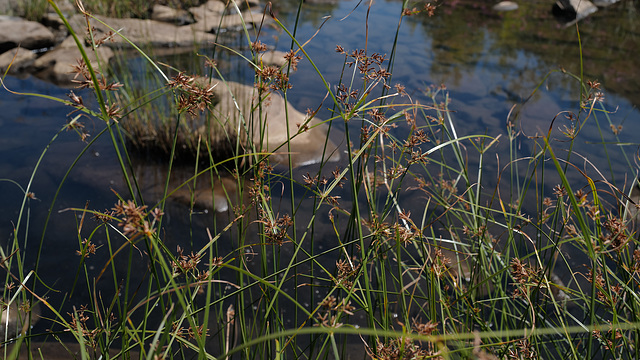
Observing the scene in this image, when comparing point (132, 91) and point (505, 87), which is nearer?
point (132, 91)

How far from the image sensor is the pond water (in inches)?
128

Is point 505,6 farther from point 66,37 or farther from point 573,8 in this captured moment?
point 66,37

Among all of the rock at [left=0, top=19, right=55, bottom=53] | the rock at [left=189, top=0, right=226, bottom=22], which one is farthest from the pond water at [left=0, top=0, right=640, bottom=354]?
the rock at [left=189, top=0, right=226, bottom=22]

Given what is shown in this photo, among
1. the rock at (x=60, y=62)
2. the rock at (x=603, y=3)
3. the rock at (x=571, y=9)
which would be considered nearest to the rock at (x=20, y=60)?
the rock at (x=60, y=62)

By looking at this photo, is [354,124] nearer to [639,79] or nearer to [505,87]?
[505,87]

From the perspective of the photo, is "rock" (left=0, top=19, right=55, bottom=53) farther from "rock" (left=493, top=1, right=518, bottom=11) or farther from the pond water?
"rock" (left=493, top=1, right=518, bottom=11)

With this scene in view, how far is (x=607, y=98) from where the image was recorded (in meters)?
5.60

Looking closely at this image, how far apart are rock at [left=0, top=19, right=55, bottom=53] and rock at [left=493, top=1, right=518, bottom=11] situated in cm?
796

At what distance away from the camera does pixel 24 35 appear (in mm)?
6258

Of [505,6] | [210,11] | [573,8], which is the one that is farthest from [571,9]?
[210,11]

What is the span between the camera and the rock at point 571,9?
30.3 ft

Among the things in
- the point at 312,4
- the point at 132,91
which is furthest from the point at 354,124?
the point at 312,4

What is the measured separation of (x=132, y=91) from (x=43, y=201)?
3.75ft

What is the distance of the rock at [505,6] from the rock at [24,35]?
796 centimetres
